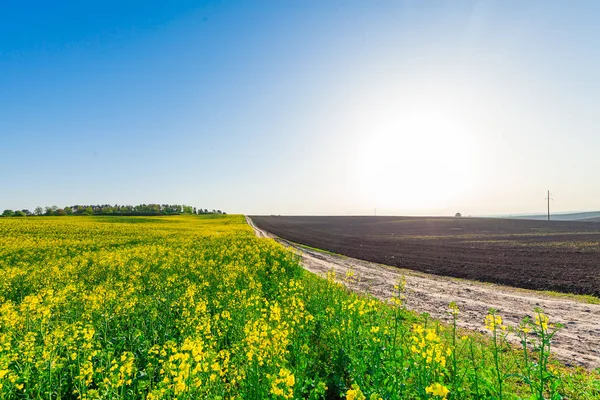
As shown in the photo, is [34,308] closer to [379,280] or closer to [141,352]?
[141,352]

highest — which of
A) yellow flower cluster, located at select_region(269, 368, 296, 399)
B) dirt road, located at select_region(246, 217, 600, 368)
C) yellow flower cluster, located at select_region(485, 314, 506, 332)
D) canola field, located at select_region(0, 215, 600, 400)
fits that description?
yellow flower cluster, located at select_region(485, 314, 506, 332)

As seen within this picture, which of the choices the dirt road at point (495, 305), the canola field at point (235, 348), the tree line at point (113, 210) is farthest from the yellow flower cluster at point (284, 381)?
the tree line at point (113, 210)

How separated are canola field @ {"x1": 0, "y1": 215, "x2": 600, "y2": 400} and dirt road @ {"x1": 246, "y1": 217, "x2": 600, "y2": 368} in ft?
3.76

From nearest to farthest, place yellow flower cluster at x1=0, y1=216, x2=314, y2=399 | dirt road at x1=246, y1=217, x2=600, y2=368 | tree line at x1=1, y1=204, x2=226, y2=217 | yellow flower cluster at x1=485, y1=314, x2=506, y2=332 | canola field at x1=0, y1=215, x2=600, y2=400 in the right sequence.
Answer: yellow flower cluster at x1=485, y1=314, x2=506, y2=332
canola field at x1=0, y1=215, x2=600, y2=400
yellow flower cluster at x1=0, y1=216, x2=314, y2=399
dirt road at x1=246, y1=217, x2=600, y2=368
tree line at x1=1, y1=204, x2=226, y2=217

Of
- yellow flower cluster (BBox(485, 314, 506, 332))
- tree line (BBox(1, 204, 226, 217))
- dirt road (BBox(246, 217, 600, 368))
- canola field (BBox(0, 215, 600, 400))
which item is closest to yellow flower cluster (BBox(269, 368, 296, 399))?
canola field (BBox(0, 215, 600, 400))

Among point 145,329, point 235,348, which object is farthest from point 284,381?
point 145,329

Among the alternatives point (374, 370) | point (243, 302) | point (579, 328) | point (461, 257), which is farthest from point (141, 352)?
point (461, 257)

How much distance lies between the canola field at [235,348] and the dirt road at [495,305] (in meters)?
1.15

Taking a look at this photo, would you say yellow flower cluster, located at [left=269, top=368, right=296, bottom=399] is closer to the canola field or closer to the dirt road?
the canola field

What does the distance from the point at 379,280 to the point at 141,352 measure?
14037mm

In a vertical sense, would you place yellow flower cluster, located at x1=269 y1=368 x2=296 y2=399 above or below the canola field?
above

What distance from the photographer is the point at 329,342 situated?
6.55 meters

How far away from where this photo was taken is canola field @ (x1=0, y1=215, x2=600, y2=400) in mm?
4105

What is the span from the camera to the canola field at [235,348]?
4105 millimetres
